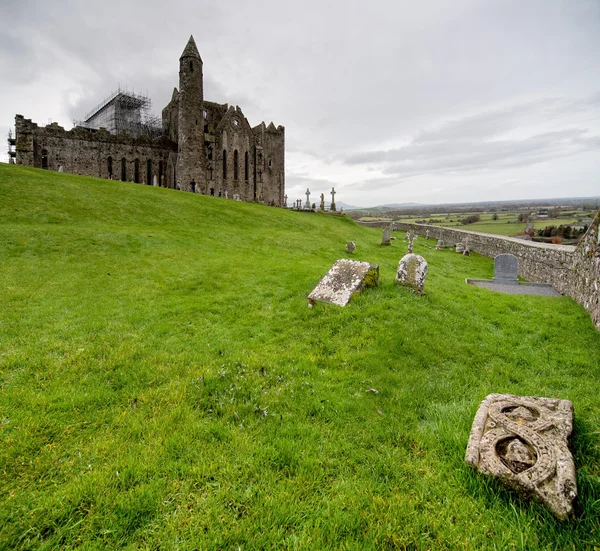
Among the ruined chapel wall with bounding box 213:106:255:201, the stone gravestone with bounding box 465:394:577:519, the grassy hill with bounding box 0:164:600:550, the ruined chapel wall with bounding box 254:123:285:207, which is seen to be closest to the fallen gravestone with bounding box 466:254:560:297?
the grassy hill with bounding box 0:164:600:550

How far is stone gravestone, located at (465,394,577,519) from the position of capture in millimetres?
2400

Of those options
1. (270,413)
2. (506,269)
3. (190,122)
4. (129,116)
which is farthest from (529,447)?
(129,116)

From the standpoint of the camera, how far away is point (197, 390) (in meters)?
4.20

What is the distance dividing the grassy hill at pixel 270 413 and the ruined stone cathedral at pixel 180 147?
35700mm

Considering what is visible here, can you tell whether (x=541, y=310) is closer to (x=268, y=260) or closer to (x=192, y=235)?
(x=268, y=260)

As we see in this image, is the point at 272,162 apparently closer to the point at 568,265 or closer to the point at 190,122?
the point at 190,122

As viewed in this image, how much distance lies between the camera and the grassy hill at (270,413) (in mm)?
2438

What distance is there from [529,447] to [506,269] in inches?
483

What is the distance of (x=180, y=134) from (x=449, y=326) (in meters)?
42.3

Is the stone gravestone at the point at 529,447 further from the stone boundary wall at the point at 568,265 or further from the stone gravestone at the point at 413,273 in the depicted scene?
the stone boundary wall at the point at 568,265

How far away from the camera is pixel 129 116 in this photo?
51.8 m

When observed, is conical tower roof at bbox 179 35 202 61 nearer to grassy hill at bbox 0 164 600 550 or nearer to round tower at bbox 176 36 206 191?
round tower at bbox 176 36 206 191

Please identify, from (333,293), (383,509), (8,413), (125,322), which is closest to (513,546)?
(383,509)

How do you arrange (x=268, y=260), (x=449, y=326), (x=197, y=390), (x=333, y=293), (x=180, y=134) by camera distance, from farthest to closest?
(x=180, y=134)
(x=268, y=260)
(x=333, y=293)
(x=449, y=326)
(x=197, y=390)
